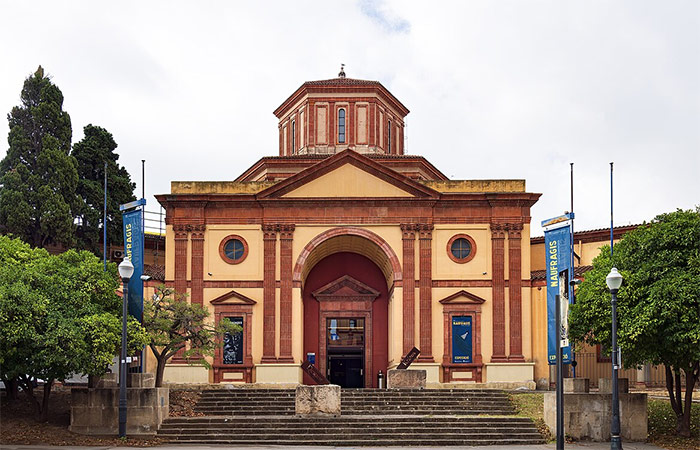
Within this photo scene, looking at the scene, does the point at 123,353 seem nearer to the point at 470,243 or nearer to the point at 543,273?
the point at 470,243

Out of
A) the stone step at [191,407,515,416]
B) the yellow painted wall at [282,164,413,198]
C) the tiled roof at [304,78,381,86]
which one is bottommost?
the stone step at [191,407,515,416]

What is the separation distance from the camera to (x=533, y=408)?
35.9 metres

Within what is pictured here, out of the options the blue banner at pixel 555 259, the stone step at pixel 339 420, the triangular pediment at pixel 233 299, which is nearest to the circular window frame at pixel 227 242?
the triangular pediment at pixel 233 299

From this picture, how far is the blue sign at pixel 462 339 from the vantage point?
44.3 metres

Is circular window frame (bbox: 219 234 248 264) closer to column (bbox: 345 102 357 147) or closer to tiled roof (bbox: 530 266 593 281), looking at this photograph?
column (bbox: 345 102 357 147)

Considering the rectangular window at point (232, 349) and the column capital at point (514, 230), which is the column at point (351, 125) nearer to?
the column capital at point (514, 230)

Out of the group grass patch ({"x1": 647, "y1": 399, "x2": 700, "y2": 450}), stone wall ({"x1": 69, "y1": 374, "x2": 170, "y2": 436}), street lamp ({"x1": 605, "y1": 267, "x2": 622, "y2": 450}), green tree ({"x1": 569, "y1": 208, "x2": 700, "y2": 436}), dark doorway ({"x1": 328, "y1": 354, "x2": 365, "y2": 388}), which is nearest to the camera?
street lamp ({"x1": 605, "y1": 267, "x2": 622, "y2": 450})

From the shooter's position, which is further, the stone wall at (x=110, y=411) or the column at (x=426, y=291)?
the column at (x=426, y=291)

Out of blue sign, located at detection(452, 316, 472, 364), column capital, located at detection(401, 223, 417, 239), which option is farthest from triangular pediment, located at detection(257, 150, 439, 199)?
blue sign, located at detection(452, 316, 472, 364)

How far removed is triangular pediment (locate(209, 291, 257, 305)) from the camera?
147 ft

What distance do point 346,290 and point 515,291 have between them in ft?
29.1

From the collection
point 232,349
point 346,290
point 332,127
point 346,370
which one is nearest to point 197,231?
point 232,349

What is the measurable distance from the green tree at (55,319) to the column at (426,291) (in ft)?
53.5

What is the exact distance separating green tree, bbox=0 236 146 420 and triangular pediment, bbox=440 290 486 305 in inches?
688
